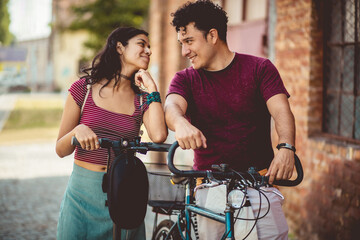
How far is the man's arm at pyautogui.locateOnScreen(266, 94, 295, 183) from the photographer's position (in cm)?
234

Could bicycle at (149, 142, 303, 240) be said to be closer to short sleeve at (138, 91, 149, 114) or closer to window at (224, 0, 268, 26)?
short sleeve at (138, 91, 149, 114)

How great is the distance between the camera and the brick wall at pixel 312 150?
4430mm

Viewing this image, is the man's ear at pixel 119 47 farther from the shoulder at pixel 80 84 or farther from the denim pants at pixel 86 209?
the denim pants at pixel 86 209

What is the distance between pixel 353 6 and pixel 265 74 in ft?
8.03

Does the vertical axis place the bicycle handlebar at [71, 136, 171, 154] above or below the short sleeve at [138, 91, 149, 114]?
below

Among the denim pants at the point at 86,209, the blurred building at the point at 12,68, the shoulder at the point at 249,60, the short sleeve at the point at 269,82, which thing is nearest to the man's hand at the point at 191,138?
the short sleeve at the point at 269,82

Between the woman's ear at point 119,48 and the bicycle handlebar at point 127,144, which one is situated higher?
the woman's ear at point 119,48

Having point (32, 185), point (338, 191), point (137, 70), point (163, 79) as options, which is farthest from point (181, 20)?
point (163, 79)

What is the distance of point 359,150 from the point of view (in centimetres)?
426

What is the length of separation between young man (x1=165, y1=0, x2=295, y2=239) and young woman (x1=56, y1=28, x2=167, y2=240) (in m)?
0.27

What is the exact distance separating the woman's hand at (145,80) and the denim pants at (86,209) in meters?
0.65

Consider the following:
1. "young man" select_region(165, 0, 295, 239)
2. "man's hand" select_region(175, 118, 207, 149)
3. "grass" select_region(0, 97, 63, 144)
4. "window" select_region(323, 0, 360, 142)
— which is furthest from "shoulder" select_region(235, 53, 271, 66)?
"grass" select_region(0, 97, 63, 144)

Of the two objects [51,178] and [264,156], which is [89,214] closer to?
[264,156]

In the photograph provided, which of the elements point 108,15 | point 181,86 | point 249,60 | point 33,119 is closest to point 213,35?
point 249,60
